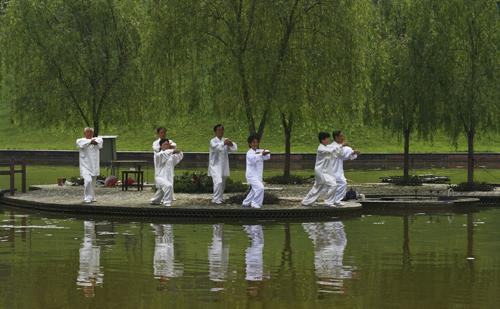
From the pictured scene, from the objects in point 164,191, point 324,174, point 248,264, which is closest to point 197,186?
point 164,191

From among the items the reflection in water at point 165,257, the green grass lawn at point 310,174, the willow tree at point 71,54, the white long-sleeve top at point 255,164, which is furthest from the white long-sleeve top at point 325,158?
the green grass lawn at point 310,174

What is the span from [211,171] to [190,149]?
48.3 metres

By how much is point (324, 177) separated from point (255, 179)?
200cm

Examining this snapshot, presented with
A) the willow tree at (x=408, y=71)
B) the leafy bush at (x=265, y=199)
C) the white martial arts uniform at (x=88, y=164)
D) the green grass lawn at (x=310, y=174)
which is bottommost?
the green grass lawn at (x=310, y=174)

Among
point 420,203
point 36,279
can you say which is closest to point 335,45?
point 420,203

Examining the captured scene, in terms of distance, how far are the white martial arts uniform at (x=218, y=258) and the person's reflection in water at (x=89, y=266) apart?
5.36 ft

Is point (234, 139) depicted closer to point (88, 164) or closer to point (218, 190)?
point (88, 164)

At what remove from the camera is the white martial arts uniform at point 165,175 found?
28188mm

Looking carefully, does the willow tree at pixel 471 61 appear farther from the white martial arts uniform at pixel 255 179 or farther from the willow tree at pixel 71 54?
the willow tree at pixel 71 54

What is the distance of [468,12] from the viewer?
36375 millimetres

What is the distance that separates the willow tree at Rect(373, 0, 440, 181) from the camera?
37.8m

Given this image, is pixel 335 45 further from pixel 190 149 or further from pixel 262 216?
pixel 190 149

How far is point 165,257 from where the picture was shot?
18.1 meters

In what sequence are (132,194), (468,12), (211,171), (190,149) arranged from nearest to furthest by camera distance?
1. (211,171)
2. (132,194)
3. (468,12)
4. (190,149)
